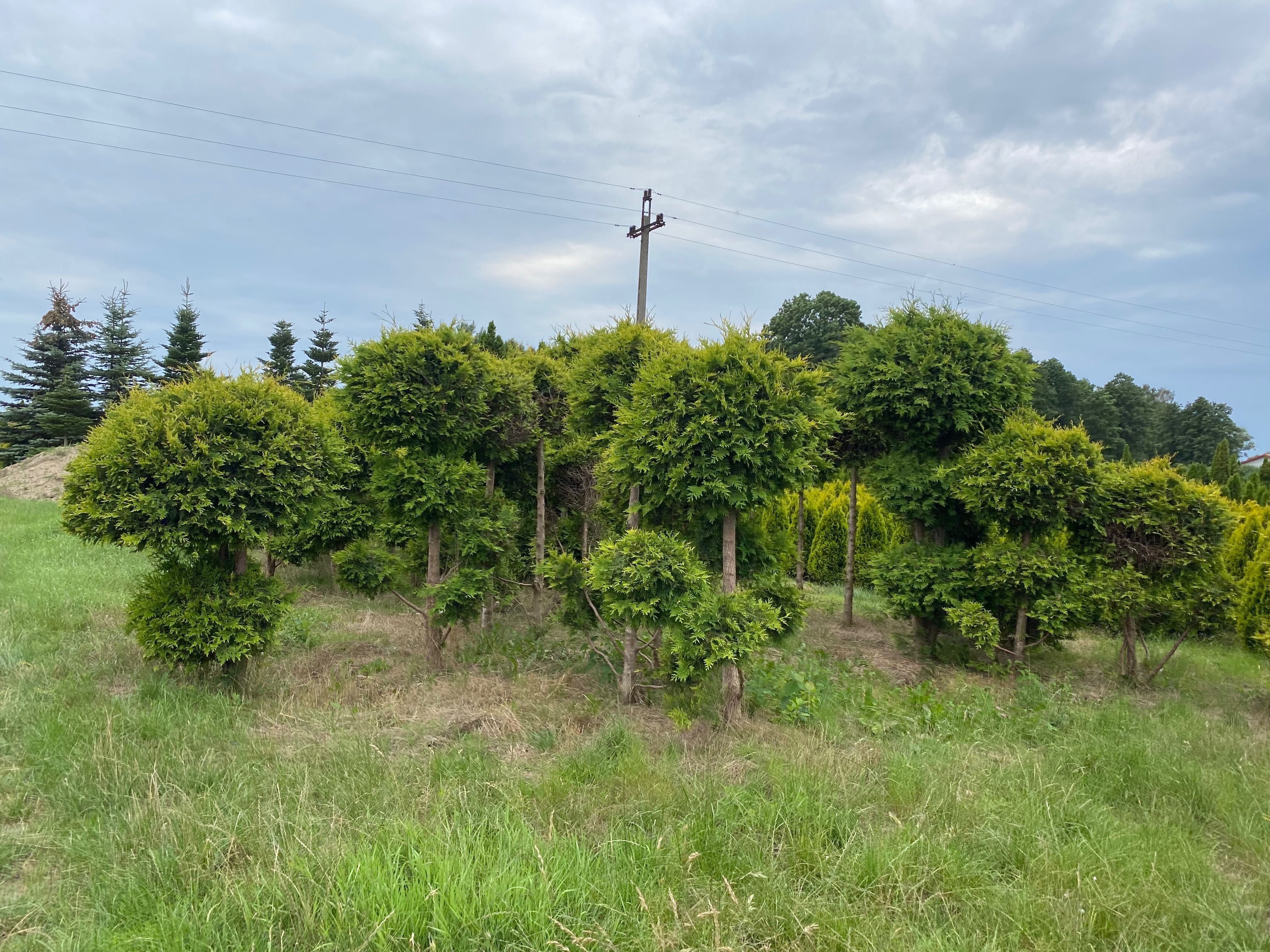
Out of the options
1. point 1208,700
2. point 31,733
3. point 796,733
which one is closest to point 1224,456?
point 1208,700

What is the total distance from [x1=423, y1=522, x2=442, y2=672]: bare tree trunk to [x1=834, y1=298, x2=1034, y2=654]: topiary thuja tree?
4.81m

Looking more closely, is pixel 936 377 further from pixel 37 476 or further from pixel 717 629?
pixel 37 476

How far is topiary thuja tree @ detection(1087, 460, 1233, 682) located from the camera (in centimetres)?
666

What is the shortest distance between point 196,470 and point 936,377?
746cm

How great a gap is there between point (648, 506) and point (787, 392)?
4.86 feet

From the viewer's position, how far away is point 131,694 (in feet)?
17.3

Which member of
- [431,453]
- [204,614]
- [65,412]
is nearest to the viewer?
[204,614]

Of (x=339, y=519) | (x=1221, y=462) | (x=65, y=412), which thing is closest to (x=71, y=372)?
(x=65, y=412)

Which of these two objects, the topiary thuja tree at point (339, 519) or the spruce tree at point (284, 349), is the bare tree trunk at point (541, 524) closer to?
the topiary thuja tree at point (339, 519)

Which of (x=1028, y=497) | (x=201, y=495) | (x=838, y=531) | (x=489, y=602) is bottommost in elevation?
(x=489, y=602)

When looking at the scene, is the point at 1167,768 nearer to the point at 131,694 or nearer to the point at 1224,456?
the point at 131,694

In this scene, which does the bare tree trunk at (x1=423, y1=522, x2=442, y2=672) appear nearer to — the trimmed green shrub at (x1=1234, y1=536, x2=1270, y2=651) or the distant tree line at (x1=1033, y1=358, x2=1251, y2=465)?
the trimmed green shrub at (x1=1234, y1=536, x2=1270, y2=651)

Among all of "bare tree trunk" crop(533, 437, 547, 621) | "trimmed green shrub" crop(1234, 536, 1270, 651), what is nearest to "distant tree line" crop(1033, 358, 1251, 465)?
"trimmed green shrub" crop(1234, 536, 1270, 651)

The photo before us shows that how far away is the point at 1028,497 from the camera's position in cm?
695
